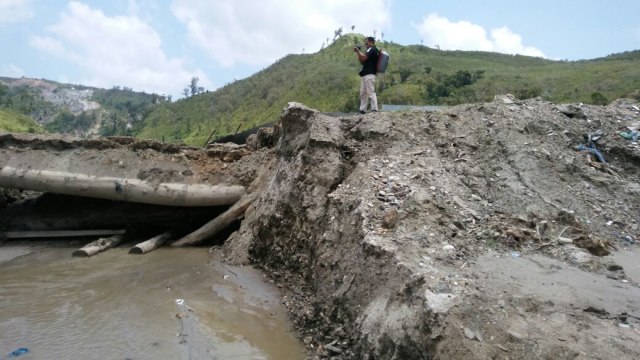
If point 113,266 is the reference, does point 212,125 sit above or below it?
above

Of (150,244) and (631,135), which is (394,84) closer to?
(631,135)

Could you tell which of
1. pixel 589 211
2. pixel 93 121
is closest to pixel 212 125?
pixel 93 121

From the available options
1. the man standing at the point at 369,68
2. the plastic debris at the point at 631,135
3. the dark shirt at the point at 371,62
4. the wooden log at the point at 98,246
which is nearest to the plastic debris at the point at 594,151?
the plastic debris at the point at 631,135

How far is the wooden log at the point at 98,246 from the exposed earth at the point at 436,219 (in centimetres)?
137

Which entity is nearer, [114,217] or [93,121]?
[114,217]

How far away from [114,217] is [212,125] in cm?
4681

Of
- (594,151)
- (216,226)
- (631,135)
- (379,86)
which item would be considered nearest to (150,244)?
(216,226)

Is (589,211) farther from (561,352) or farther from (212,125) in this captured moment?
(212,125)

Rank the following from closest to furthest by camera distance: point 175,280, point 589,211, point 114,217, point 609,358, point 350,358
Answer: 1. point 609,358
2. point 350,358
3. point 589,211
4. point 175,280
5. point 114,217

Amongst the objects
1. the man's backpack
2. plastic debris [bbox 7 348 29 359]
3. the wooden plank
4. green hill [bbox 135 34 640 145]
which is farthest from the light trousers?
green hill [bbox 135 34 640 145]

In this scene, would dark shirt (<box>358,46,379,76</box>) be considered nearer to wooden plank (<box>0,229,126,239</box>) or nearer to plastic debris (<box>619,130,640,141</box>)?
Answer: plastic debris (<box>619,130,640,141</box>)

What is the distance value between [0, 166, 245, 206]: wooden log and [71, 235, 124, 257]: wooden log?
86 cm

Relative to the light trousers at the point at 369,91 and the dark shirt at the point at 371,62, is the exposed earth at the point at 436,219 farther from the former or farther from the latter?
the dark shirt at the point at 371,62

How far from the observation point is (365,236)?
6.06 metres
